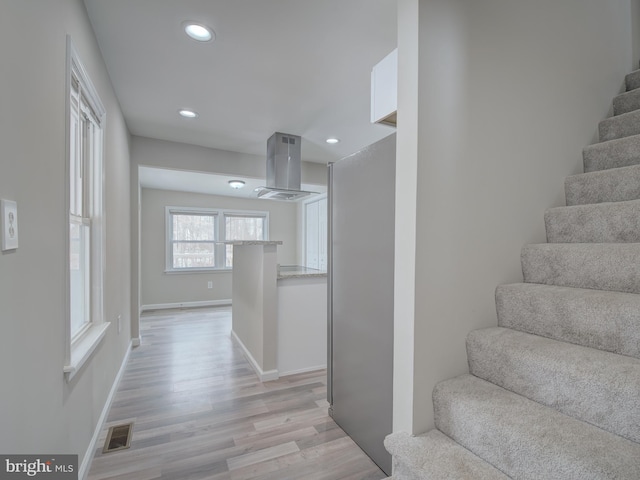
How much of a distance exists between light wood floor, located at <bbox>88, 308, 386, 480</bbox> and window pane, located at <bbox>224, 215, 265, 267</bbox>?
3.43 metres

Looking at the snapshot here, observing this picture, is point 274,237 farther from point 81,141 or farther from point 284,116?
point 81,141

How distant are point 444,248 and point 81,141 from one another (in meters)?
2.16

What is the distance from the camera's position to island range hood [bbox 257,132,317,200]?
3.67m

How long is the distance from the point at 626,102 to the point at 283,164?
2941 millimetres

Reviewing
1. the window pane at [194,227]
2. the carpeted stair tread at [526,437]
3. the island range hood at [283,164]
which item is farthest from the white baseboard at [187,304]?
the carpeted stair tread at [526,437]

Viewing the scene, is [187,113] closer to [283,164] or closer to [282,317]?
[283,164]

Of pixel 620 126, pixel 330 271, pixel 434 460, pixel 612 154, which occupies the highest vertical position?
pixel 620 126

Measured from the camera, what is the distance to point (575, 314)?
3.84ft

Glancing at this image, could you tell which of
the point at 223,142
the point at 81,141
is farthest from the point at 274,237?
the point at 81,141

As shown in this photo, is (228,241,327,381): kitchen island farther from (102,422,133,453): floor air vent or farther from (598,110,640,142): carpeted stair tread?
(598,110,640,142): carpeted stair tread

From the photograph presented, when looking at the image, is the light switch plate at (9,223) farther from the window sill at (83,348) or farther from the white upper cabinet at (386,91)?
the white upper cabinet at (386,91)

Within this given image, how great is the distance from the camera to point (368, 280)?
1795mm

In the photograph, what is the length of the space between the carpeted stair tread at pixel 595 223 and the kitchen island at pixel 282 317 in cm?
198

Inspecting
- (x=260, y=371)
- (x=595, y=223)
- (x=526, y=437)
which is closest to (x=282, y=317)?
(x=260, y=371)
